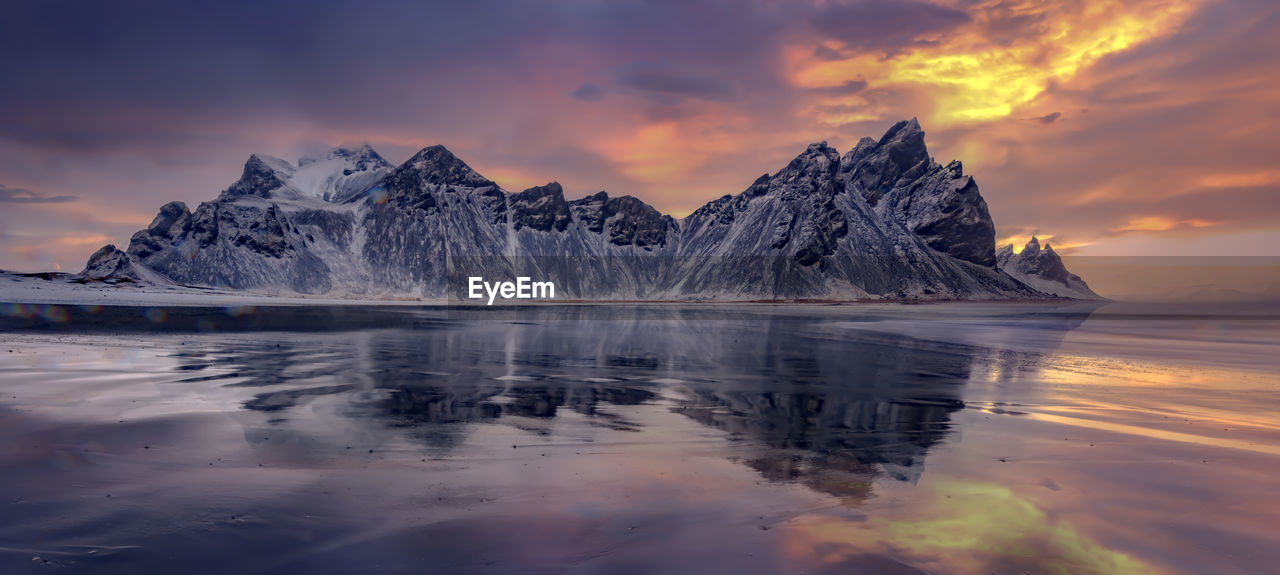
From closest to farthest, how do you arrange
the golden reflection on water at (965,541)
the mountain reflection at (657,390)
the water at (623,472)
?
the golden reflection on water at (965,541), the water at (623,472), the mountain reflection at (657,390)

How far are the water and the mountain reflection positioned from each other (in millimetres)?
147

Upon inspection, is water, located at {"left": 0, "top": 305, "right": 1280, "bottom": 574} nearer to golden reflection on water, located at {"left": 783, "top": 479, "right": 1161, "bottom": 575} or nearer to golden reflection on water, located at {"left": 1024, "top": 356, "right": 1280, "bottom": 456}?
golden reflection on water, located at {"left": 783, "top": 479, "right": 1161, "bottom": 575}

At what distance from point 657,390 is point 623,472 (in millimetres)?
9441

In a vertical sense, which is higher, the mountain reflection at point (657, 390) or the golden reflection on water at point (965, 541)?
the golden reflection on water at point (965, 541)

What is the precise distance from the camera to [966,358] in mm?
31844

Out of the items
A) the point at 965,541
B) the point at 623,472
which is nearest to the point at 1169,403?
the point at 965,541

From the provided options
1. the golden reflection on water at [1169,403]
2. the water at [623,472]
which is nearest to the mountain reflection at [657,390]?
the water at [623,472]

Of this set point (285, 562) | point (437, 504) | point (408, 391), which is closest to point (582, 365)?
point (408, 391)

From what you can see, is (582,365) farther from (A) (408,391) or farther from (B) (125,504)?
(B) (125,504)

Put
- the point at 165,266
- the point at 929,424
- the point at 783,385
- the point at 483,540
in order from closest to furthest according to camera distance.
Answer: the point at 483,540, the point at 929,424, the point at 783,385, the point at 165,266

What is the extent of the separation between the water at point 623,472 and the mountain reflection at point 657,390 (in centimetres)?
15

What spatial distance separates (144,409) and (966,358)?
3441 cm

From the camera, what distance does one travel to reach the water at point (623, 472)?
7.04 meters

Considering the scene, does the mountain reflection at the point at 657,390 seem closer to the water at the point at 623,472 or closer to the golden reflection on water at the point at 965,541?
the water at the point at 623,472
